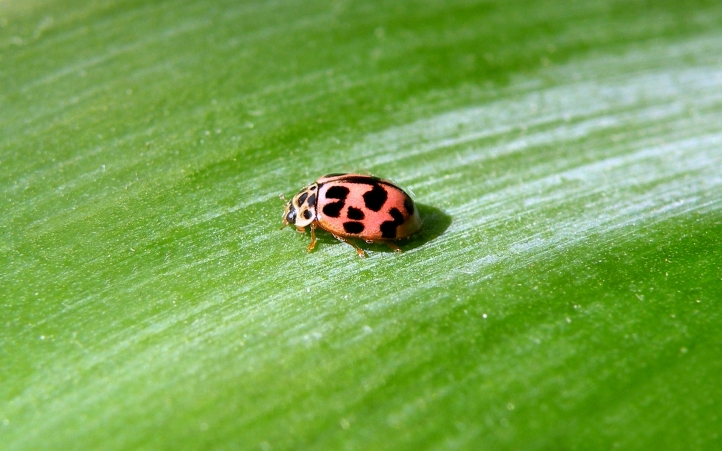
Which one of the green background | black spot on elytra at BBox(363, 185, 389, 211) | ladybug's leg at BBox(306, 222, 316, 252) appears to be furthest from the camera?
black spot on elytra at BBox(363, 185, 389, 211)

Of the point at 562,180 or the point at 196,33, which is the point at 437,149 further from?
the point at 196,33

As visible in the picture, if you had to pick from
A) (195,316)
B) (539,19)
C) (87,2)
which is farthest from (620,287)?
(87,2)

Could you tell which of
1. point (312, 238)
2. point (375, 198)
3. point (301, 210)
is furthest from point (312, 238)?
point (375, 198)

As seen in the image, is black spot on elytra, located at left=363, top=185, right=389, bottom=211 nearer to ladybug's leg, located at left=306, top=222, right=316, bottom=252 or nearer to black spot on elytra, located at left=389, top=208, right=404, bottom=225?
black spot on elytra, located at left=389, top=208, right=404, bottom=225

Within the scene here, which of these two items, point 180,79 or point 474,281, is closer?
point 474,281

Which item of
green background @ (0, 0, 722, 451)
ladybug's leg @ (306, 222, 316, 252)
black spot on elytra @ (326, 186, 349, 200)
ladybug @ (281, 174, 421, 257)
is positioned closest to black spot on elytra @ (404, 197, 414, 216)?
ladybug @ (281, 174, 421, 257)

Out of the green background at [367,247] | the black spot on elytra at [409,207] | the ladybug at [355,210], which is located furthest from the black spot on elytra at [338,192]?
the black spot on elytra at [409,207]

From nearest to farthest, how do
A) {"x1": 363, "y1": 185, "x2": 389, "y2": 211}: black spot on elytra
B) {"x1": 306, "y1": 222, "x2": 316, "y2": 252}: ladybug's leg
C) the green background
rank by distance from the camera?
the green background
{"x1": 306, "y1": 222, "x2": 316, "y2": 252}: ladybug's leg
{"x1": 363, "y1": 185, "x2": 389, "y2": 211}: black spot on elytra
